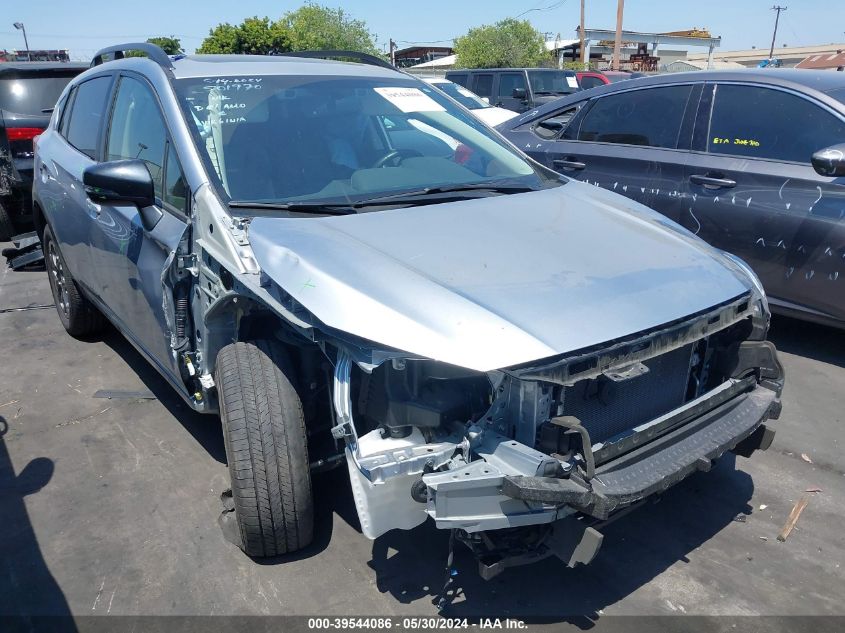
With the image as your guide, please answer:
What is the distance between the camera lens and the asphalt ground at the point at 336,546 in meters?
2.59

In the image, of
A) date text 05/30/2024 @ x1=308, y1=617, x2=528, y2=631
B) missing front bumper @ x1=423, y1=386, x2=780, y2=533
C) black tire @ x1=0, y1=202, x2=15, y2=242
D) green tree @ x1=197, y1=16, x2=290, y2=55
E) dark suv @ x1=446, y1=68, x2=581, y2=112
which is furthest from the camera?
green tree @ x1=197, y1=16, x2=290, y2=55

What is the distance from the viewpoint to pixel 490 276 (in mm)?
2396

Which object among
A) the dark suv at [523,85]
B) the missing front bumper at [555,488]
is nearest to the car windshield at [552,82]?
the dark suv at [523,85]

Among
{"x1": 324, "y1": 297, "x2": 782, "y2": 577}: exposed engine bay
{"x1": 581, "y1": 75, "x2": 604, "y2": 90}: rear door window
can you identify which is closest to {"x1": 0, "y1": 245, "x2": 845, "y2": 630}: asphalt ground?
{"x1": 324, "y1": 297, "x2": 782, "y2": 577}: exposed engine bay

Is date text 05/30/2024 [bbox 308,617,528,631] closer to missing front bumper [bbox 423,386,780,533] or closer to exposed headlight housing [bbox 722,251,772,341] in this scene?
missing front bumper [bbox 423,386,780,533]

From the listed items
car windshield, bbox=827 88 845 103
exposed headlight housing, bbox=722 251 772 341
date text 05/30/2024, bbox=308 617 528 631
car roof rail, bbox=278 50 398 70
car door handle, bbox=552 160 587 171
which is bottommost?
date text 05/30/2024, bbox=308 617 528 631

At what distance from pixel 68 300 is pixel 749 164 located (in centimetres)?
463

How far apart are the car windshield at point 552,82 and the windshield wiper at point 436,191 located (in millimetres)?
12023

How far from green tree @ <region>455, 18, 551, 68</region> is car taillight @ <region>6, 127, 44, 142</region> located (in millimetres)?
37938

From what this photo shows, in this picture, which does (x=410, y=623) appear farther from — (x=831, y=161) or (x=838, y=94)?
(x=838, y=94)

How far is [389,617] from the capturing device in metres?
2.52

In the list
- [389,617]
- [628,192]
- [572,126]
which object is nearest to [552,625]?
[389,617]

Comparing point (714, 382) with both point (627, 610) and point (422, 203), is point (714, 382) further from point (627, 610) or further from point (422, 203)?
point (422, 203)

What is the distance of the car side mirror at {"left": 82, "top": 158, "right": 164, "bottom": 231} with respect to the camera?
114 inches
